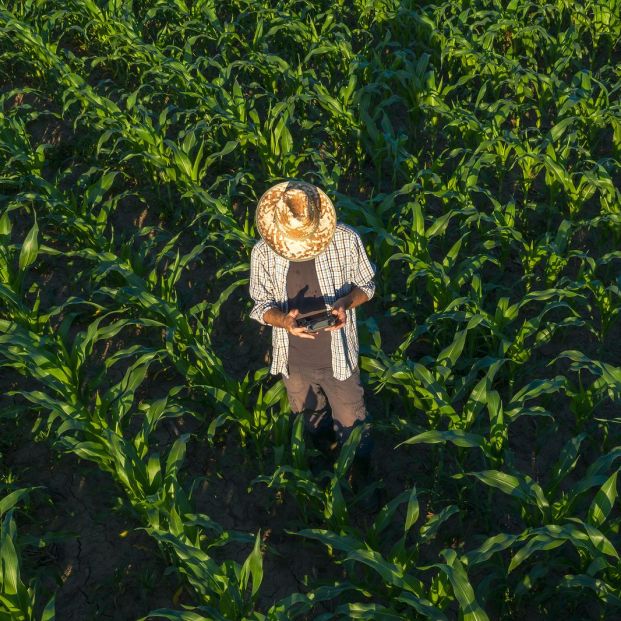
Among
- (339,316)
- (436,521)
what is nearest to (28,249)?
(339,316)

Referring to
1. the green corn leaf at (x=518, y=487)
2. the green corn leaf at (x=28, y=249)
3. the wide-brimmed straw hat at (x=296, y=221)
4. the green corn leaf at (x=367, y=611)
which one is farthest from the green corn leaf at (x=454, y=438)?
the green corn leaf at (x=28, y=249)

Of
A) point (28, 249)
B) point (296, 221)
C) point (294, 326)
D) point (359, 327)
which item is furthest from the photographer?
point (28, 249)

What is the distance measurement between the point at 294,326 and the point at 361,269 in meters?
0.41

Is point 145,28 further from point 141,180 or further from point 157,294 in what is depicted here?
point 157,294

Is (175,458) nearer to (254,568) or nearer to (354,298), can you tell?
(254,568)

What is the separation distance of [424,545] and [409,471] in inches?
15.9

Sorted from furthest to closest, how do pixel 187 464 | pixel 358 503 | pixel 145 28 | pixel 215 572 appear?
pixel 145 28 → pixel 187 464 → pixel 358 503 → pixel 215 572

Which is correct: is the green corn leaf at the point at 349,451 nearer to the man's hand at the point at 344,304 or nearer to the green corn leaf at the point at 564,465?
the man's hand at the point at 344,304

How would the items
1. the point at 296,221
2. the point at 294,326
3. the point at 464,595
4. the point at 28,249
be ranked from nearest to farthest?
the point at 464,595
the point at 296,221
the point at 294,326
the point at 28,249

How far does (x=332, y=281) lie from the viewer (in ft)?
10.3

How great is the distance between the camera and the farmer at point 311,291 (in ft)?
9.46

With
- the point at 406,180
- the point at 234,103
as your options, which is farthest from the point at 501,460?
the point at 234,103

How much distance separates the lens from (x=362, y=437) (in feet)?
11.4

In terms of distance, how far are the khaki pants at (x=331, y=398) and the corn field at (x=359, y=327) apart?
0.15m
